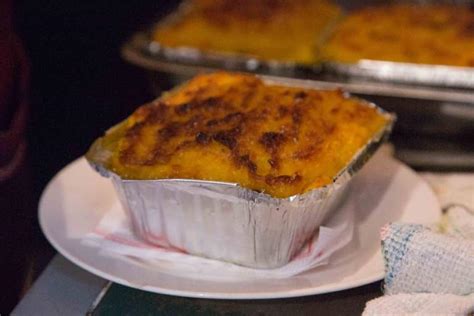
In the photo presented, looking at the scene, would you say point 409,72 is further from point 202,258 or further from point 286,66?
point 202,258

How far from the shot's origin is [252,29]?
123 centimetres

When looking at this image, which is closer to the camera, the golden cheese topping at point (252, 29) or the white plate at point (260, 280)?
the white plate at point (260, 280)

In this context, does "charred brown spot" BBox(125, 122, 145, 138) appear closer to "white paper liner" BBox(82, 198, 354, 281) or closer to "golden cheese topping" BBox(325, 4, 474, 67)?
"white paper liner" BBox(82, 198, 354, 281)

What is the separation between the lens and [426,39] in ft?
3.92

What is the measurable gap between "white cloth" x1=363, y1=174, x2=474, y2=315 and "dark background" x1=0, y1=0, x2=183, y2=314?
18.8 inches

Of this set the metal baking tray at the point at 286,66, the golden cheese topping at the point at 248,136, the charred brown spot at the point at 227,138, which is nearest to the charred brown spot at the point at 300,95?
the golden cheese topping at the point at 248,136

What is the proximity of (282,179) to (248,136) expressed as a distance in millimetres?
80

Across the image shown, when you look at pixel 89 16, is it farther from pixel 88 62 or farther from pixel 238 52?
pixel 238 52

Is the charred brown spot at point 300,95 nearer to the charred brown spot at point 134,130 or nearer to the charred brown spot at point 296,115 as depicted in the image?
the charred brown spot at point 296,115

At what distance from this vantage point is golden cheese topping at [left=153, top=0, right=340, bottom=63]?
1.21 meters

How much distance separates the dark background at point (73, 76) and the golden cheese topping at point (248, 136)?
0.77 feet

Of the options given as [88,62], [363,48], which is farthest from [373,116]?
[88,62]

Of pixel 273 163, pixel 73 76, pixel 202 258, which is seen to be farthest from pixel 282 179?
pixel 73 76

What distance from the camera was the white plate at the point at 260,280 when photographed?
0.72 meters
